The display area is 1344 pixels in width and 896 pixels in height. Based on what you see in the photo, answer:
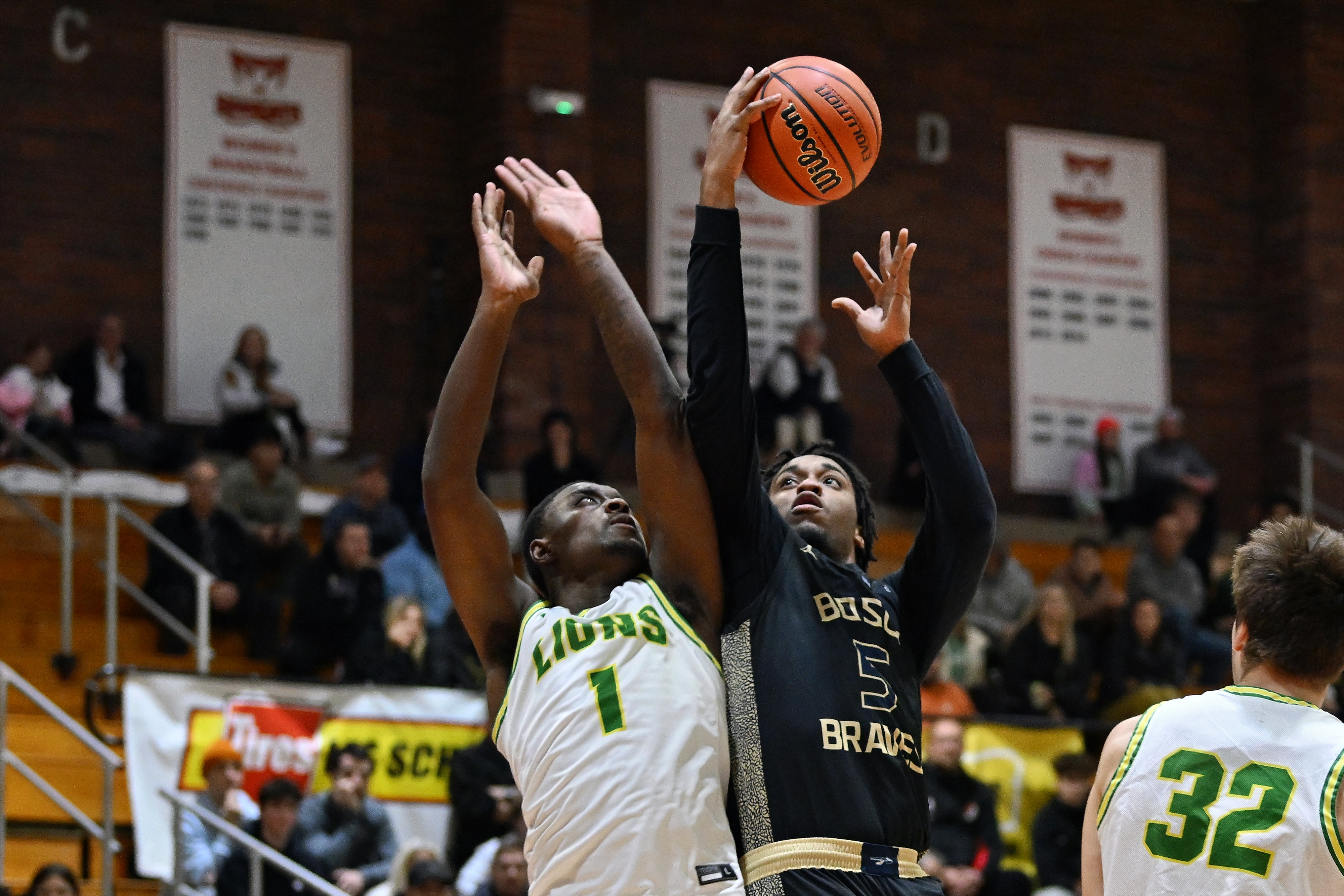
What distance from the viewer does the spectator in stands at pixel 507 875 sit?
9.16 m

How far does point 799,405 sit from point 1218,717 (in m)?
10.9

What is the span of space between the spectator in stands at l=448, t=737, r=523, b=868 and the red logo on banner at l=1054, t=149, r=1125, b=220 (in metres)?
9.64

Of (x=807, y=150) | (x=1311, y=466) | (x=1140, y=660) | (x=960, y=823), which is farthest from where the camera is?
(x=1311, y=466)

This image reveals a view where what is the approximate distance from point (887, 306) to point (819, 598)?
2.50ft

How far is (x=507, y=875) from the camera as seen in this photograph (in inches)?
362

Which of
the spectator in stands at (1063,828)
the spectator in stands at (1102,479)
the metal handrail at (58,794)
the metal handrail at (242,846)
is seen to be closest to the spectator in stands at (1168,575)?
the spectator in stands at (1102,479)

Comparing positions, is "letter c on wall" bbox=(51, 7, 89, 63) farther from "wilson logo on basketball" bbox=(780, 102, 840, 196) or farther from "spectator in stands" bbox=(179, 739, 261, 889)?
"wilson logo on basketball" bbox=(780, 102, 840, 196)

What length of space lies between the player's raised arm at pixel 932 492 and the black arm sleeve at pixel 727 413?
0.34 meters

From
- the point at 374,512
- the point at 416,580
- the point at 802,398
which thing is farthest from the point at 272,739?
the point at 802,398

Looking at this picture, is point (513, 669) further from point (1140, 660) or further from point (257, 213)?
point (257, 213)

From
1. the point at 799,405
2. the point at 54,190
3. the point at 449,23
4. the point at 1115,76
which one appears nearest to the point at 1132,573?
the point at 799,405

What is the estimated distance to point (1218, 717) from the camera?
13.5 feet

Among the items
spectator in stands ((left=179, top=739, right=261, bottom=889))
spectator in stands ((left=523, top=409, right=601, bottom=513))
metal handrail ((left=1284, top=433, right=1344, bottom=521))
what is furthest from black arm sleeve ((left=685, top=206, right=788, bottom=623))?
metal handrail ((left=1284, top=433, right=1344, bottom=521))

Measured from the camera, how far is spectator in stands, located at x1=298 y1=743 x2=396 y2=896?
9570 mm
